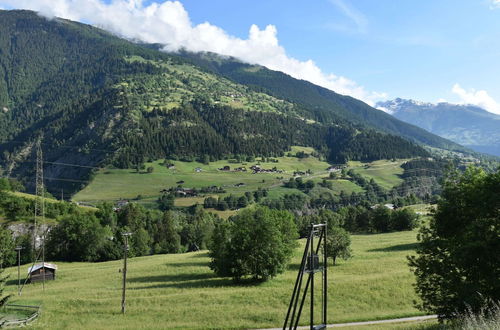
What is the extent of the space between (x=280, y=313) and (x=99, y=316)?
66.3ft

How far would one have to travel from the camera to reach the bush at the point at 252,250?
61875mm

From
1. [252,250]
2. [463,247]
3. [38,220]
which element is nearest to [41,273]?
[252,250]

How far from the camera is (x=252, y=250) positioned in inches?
2480

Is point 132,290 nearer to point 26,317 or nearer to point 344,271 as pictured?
point 26,317

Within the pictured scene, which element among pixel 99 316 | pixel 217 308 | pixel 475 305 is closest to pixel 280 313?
pixel 217 308

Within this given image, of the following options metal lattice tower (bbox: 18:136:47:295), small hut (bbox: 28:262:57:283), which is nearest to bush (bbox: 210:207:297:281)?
metal lattice tower (bbox: 18:136:47:295)

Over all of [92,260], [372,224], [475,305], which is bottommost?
[92,260]

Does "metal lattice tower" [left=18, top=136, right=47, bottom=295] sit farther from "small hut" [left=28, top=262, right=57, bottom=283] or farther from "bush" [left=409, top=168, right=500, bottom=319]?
"bush" [left=409, top=168, right=500, bottom=319]

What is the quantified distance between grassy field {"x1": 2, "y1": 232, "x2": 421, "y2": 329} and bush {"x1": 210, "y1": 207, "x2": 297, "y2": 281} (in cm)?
217

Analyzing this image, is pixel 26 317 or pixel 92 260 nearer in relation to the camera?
pixel 26 317

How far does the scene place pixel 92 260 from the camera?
12344 centimetres

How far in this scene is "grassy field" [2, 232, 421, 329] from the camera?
4100cm

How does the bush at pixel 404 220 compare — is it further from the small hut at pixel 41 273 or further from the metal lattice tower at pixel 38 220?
the metal lattice tower at pixel 38 220

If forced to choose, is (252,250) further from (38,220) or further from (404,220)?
(38,220)
